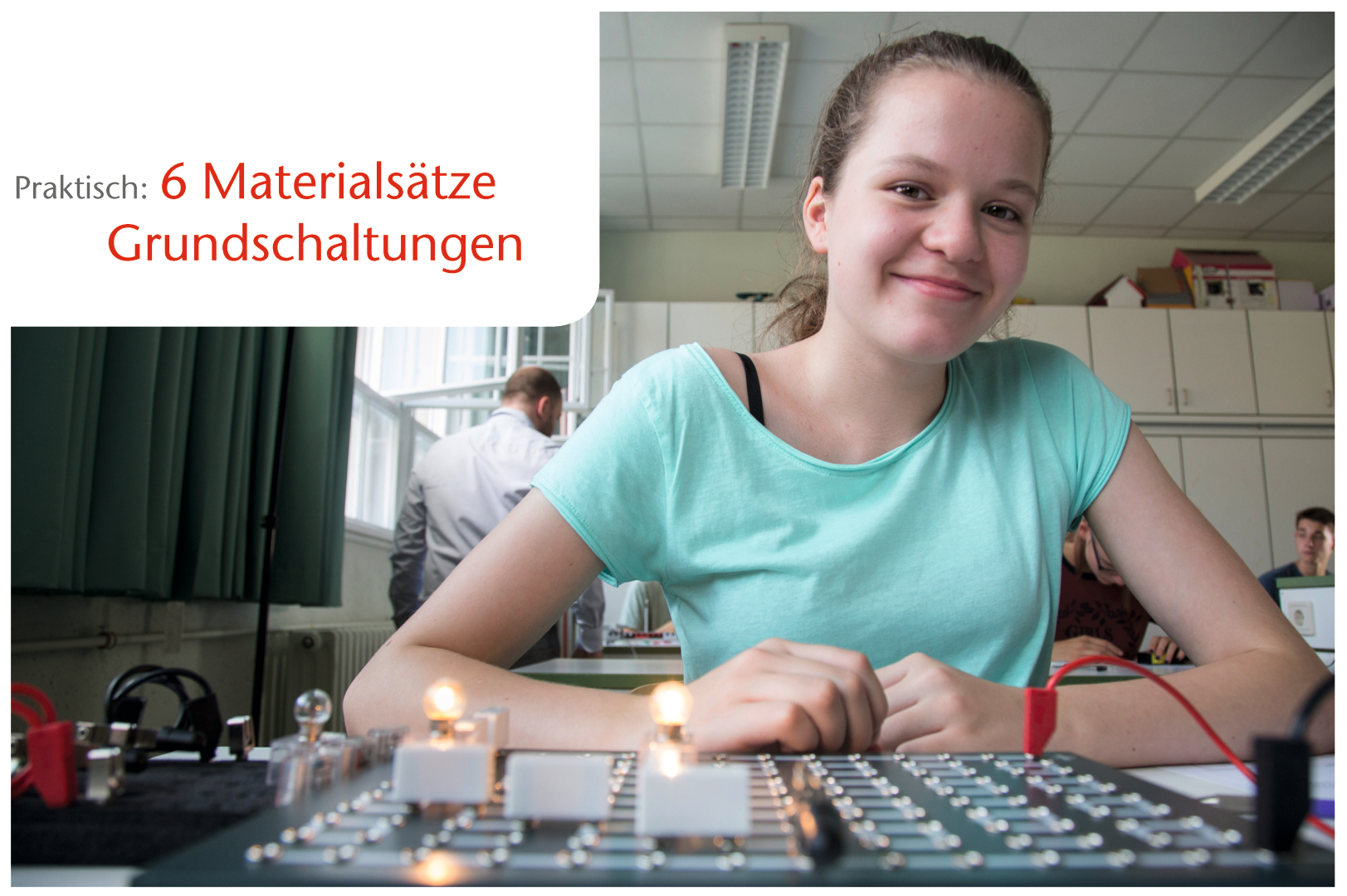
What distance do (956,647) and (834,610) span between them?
121mm

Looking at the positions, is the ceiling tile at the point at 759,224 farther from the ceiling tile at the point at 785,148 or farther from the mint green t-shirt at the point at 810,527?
the mint green t-shirt at the point at 810,527

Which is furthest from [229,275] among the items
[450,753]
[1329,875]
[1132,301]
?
[1132,301]

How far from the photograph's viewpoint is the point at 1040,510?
2.78 ft

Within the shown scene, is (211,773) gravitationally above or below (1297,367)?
below

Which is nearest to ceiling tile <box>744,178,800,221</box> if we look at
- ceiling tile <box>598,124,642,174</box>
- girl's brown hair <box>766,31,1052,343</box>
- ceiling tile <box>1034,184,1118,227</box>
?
ceiling tile <box>598,124,642,174</box>

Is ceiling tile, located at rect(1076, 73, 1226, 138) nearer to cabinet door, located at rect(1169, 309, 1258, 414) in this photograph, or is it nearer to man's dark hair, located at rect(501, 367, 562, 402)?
cabinet door, located at rect(1169, 309, 1258, 414)

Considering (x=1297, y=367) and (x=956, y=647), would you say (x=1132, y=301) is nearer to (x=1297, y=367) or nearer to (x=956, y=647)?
(x=1297, y=367)

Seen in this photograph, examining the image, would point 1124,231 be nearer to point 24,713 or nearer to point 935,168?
point 935,168

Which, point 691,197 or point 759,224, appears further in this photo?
point 759,224

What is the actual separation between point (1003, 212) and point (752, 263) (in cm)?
399

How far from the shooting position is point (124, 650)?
6.11 ft

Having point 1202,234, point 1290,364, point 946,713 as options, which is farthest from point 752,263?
point 946,713

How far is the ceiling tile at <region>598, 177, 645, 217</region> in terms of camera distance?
13.6 ft

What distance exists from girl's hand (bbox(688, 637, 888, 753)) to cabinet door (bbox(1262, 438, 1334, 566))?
457 centimetres
